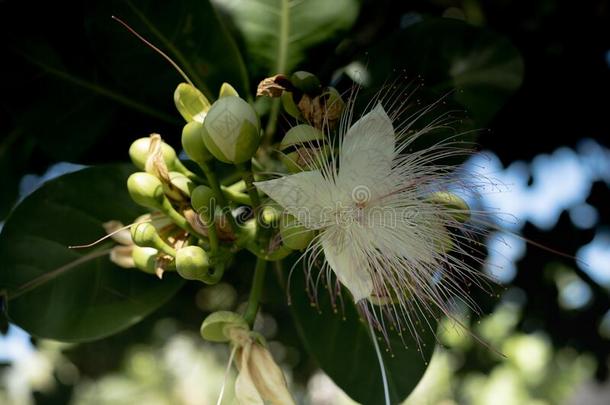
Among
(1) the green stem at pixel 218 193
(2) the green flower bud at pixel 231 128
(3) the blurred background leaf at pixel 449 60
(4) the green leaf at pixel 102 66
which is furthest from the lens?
(3) the blurred background leaf at pixel 449 60

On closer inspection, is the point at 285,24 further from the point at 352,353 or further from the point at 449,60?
the point at 352,353

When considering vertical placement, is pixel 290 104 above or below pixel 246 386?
above

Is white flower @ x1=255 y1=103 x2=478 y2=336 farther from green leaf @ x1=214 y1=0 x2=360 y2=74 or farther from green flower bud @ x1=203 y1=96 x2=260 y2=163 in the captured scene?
green leaf @ x1=214 y1=0 x2=360 y2=74

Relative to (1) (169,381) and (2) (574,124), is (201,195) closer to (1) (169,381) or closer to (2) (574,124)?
(2) (574,124)

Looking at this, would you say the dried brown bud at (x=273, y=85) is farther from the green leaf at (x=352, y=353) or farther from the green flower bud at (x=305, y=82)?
the green leaf at (x=352, y=353)

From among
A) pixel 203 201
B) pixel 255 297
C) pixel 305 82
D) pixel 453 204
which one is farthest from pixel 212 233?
pixel 453 204

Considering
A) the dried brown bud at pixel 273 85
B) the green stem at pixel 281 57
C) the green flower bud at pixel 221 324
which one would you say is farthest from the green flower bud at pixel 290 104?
the green flower bud at pixel 221 324
